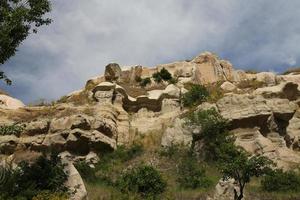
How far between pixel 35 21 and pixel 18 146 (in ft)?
57.2

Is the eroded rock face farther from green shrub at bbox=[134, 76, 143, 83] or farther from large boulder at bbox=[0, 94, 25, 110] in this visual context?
large boulder at bbox=[0, 94, 25, 110]

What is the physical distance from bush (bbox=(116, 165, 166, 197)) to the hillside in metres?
0.43

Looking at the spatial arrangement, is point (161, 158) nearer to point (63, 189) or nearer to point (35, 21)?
point (63, 189)

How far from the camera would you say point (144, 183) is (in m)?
26.1

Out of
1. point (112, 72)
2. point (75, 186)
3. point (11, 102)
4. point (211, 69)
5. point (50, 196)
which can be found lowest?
point (50, 196)

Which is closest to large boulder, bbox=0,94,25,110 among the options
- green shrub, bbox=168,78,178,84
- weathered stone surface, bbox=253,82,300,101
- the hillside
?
the hillside

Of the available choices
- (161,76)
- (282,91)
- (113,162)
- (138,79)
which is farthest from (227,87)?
(113,162)

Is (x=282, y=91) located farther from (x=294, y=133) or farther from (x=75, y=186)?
(x=75, y=186)

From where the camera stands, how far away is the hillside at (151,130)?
28766mm

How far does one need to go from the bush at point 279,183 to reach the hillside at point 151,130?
1.35ft

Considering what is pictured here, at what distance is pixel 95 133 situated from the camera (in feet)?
110

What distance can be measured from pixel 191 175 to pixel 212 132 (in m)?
4.14

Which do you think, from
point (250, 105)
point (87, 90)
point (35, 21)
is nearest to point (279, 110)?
point (250, 105)

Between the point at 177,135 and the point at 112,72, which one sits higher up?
the point at 112,72
